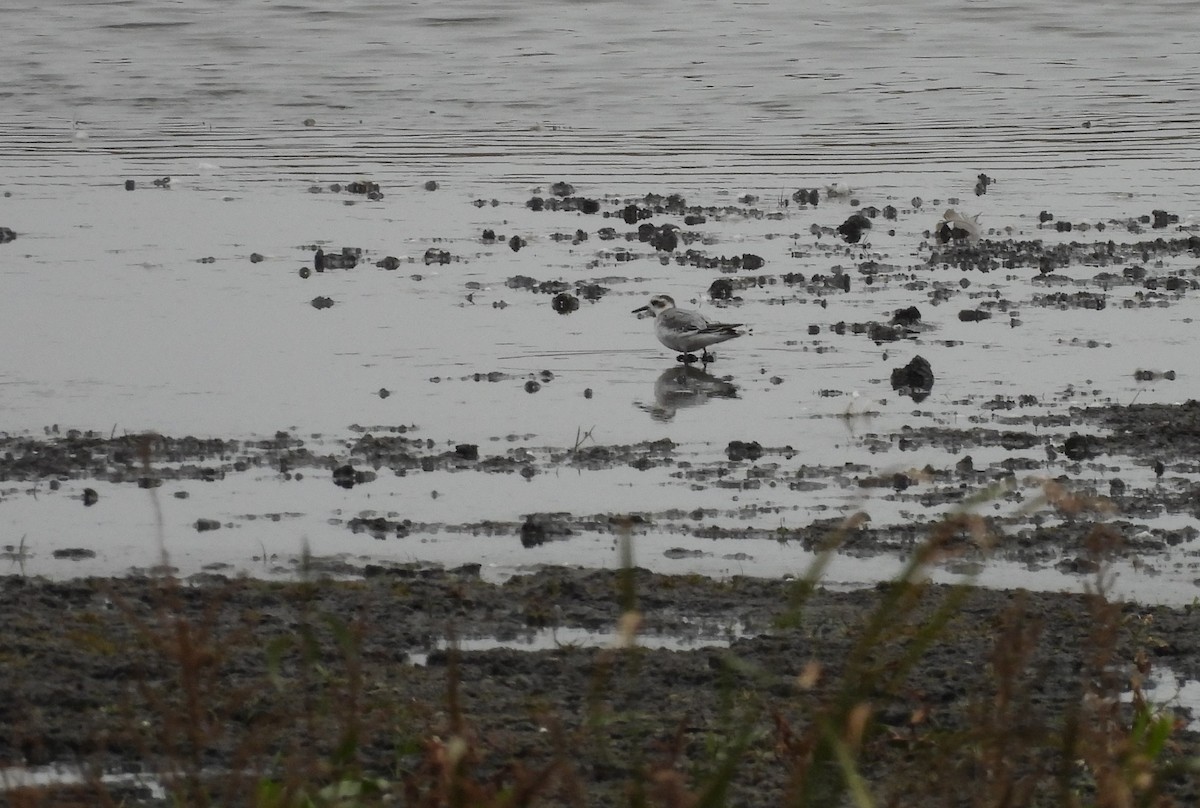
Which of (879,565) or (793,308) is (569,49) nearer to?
(793,308)

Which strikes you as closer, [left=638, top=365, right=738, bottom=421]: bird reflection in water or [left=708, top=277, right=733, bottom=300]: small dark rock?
[left=638, top=365, right=738, bottom=421]: bird reflection in water

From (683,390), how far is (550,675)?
5.20 meters

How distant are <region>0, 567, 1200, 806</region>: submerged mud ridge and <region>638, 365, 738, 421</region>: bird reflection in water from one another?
338 cm

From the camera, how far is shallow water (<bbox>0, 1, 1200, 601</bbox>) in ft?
28.5

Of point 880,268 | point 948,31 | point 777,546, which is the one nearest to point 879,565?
point 777,546

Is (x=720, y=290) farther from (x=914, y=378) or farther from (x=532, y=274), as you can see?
(x=914, y=378)

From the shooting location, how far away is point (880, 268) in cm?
1492

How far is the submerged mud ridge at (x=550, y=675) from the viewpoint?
5395 mm

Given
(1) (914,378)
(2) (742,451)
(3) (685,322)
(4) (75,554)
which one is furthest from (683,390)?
(4) (75,554)

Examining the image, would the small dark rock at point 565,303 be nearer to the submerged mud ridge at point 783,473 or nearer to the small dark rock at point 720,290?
the small dark rock at point 720,290

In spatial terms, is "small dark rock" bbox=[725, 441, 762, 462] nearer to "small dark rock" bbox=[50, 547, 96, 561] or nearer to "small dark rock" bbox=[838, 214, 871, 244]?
"small dark rock" bbox=[50, 547, 96, 561]

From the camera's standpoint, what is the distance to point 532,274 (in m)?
14.8

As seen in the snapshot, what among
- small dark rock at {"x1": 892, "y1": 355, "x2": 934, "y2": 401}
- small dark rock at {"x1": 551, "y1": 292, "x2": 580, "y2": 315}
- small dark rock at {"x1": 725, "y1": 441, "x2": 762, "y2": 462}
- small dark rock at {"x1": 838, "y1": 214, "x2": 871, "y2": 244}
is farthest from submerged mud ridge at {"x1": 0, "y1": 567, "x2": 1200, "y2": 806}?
small dark rock at {"x1": 838, "y1": 214, "x2": 871, "y2": 244}

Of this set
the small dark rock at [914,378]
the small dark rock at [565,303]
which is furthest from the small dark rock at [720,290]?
the small dark rock at [914,378]
